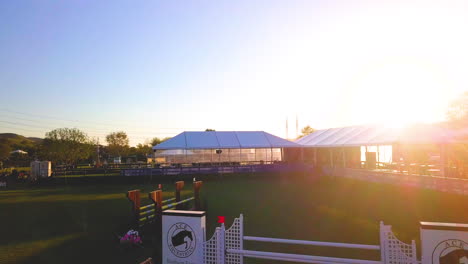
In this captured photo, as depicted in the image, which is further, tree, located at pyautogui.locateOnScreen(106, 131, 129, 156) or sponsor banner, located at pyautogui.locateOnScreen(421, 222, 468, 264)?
tree, located at pyautogui.locateOnScreen(106, 131, 129, 156)

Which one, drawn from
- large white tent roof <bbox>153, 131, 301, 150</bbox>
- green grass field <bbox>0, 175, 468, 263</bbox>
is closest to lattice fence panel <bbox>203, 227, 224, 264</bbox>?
green grass field <bbox>0, 175, 468, 263</bbox>

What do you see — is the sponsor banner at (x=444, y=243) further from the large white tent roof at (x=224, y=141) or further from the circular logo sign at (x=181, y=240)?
the large white tent roof at (x=224, y=141)

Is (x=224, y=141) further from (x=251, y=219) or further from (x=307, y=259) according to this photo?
(x=307, y=259)

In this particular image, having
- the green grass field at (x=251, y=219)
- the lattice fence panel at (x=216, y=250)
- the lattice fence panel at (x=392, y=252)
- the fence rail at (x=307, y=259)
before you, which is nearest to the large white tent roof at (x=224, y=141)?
the green grass field at (x=251, y=219)

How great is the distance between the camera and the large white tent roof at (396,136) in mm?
20344

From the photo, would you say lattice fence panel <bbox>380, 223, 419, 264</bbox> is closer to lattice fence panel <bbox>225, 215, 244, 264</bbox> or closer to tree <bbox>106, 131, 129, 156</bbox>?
lattice fence panel <bbox>225, 215, 244, 264</bbox>

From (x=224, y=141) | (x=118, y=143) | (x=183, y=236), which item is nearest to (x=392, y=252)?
(x=183, y=236)

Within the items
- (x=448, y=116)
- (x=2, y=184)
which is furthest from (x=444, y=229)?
(x=448, y=116)

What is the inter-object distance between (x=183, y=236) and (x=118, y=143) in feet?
258

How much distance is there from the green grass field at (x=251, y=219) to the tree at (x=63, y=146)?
4005 centimetres

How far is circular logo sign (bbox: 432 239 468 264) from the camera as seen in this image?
432cm

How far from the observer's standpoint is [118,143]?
79188mm

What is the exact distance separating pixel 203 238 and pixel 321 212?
7.58 meters

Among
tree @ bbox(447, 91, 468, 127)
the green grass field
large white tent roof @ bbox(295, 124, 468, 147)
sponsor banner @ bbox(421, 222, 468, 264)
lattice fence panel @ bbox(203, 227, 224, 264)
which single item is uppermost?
tree @ bbox(447, 91, 468, 127)
